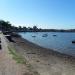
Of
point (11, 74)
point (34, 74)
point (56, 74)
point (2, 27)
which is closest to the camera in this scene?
point (11, 74)

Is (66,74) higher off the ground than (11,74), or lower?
lower

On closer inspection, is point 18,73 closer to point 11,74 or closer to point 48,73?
point 11,74

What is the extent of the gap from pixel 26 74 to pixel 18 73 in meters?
0.54

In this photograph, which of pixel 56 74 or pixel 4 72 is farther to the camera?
pixel 56 74

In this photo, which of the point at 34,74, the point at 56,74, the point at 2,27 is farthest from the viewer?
the point at 2,27

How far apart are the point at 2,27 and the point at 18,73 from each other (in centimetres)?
15105

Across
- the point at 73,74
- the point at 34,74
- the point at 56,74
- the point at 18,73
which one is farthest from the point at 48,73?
the point at 18,73

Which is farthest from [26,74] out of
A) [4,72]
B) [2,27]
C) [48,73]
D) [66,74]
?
[2,27]

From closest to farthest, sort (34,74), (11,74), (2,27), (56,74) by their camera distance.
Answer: (11,74) < (34,74) < (56,74) < (2,27)

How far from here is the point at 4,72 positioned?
1313 cm

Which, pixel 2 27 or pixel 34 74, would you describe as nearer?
pixel 34 74

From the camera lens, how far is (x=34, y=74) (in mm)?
13758

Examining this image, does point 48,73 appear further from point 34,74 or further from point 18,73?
point 18,73

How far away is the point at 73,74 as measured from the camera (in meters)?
17.4
